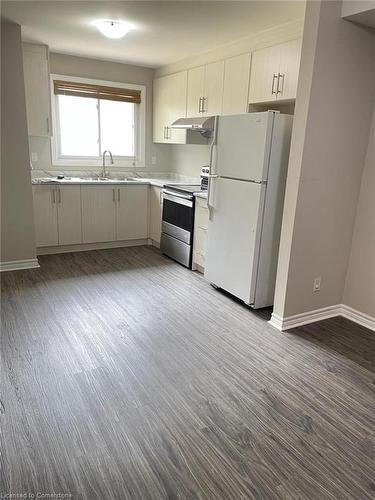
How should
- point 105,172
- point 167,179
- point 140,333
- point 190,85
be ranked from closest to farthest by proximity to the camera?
point 140,333 → point 190,85 → point 105,172 → point 167,179

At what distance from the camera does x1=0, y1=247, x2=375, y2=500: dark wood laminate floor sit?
160 cm

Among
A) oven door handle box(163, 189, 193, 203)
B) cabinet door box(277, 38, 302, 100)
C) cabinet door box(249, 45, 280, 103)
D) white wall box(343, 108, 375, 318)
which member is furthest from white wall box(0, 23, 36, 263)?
white wall box(343, 108, 375, 318)

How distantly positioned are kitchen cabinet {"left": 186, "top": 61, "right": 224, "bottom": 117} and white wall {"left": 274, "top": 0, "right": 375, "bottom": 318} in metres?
1.59

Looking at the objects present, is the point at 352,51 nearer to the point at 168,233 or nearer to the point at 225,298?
the point at 225,298

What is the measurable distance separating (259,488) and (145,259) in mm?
3348

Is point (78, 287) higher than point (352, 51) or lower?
lower

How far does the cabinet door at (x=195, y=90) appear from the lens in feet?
14.2

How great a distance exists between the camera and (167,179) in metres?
5.69

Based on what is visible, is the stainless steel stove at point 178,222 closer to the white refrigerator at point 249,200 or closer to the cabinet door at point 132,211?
the cabinet door at point 132,211

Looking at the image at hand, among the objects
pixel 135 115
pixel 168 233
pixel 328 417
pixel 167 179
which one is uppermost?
pixel 135 115

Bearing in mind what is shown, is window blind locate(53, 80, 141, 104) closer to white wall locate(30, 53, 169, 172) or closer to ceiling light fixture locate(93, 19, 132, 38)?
white wall locate(30, 53, 169, 172)

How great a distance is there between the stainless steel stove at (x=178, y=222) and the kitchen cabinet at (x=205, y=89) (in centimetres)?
93

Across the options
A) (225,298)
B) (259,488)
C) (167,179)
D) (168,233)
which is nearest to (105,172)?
(167,179)

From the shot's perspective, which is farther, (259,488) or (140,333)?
(140,333)
